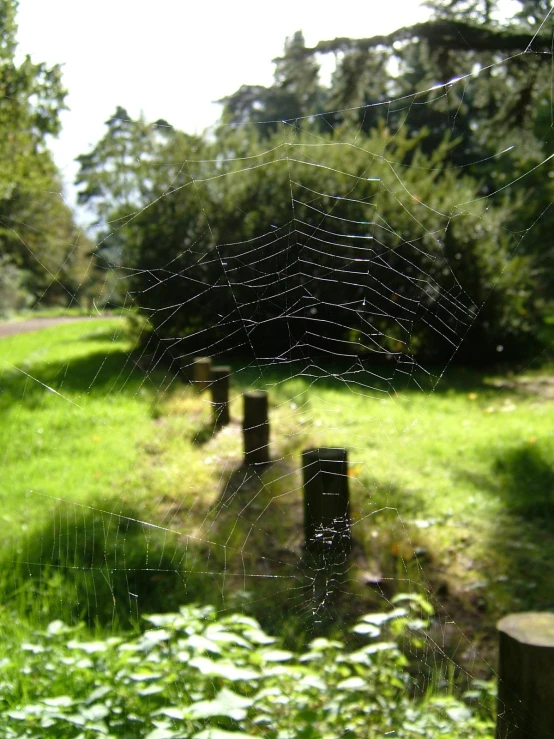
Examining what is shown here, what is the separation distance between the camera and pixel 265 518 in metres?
3.90

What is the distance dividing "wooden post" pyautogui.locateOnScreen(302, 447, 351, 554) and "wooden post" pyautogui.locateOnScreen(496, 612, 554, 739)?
17.9 inches

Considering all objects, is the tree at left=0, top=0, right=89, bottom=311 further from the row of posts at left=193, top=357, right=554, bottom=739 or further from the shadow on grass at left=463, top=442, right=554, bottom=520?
the shadow on grass at left=463, top=442, right=554, bottom=520

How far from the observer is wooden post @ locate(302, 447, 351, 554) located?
1873 millimetres

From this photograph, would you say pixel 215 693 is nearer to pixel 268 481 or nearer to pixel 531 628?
pixel 531 628

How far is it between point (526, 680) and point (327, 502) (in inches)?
25.7

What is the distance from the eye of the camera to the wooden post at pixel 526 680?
1807 millimetres

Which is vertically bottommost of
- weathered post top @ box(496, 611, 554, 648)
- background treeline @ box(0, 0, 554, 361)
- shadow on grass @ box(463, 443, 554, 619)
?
shadow on grass @ box(463, 443, 554, 619)

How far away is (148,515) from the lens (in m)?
2.98

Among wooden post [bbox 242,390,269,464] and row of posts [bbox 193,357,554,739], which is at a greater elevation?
wooden post [bbox 242,390,269,464]

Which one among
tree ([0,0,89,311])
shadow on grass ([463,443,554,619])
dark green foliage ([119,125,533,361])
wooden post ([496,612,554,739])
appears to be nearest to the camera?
wooden post ([496,612,554,739])

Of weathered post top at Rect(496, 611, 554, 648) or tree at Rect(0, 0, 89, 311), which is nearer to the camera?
weathered post top at Rect(496, 611, 554, 648)

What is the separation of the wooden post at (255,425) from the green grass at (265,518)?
117mm

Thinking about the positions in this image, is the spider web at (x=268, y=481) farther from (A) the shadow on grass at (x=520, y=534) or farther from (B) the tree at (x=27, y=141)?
(B) the tree at (x=27, y=141)

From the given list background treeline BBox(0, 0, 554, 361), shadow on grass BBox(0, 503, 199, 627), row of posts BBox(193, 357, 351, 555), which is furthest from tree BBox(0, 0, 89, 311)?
row of posts BBox(193, 357, 351, 555)
